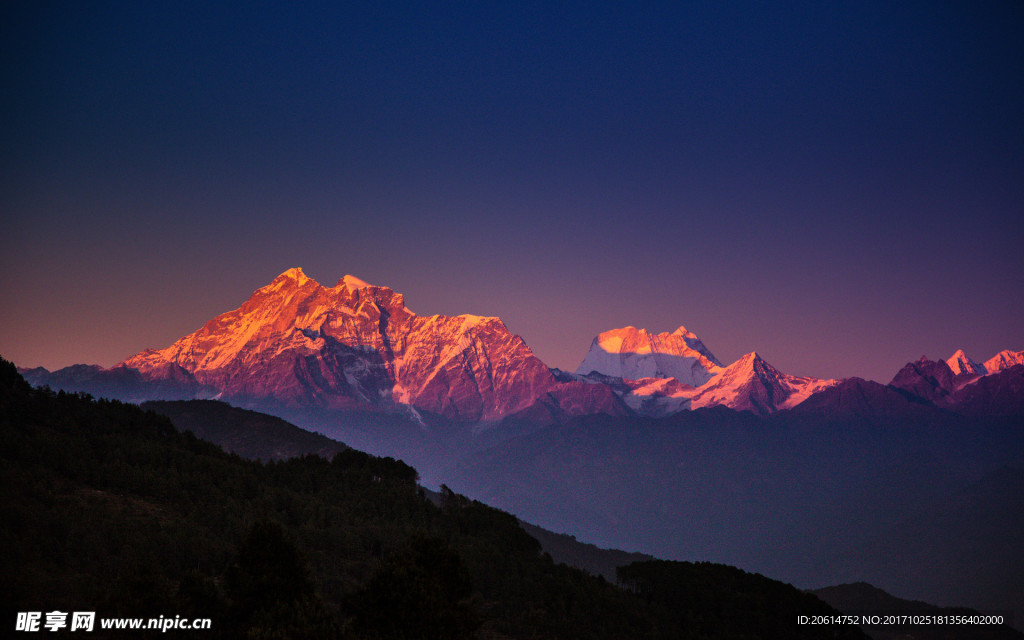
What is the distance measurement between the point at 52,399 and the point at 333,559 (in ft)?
227

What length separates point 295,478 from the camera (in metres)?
170

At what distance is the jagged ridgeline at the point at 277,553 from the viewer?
73562 mm

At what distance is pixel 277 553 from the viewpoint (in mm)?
75688

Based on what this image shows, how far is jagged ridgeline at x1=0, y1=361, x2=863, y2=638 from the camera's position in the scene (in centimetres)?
7356

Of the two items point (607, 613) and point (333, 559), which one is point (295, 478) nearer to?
point (333, 559)

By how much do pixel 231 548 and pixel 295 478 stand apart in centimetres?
5422

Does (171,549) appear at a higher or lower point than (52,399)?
lower

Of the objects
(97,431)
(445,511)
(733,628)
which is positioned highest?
(97,431)

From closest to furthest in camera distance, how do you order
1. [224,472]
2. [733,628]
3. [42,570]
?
[42,570] → [733,628] → [224,472]

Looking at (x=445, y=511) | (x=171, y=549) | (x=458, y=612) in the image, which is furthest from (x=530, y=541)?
(x=458, y=612)

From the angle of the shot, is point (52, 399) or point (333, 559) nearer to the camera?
point (333, 559)

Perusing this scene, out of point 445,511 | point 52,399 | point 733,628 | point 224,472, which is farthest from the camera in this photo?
point 445,511

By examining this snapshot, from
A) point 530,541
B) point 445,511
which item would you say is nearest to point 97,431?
point 445,511

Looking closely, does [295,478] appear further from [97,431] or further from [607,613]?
[607,613]
